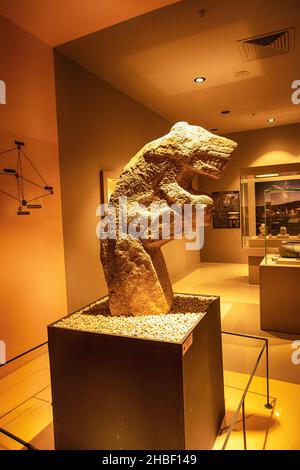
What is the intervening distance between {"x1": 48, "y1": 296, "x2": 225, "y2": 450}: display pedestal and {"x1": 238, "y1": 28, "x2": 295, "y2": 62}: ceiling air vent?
3153mm

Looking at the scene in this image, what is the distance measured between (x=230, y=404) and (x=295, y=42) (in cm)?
368

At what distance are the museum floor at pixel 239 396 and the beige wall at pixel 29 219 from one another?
0.43 m

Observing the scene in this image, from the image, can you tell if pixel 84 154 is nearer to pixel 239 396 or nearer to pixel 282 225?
pixel 282 225

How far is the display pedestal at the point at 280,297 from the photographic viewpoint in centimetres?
321

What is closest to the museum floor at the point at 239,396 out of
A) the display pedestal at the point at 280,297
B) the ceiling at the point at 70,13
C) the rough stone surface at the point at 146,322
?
the display pedestal at the point at 280,297

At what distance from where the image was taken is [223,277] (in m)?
5.96

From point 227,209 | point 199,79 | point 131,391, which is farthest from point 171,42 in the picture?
point 227,209

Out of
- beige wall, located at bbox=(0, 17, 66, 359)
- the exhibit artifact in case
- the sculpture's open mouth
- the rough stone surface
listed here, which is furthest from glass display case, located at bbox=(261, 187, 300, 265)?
beige wall, located at bbox=(0, 17, 66, 359)

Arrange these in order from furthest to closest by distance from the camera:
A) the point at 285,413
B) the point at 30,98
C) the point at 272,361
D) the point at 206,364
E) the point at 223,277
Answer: the point at 223,277 → the point at 30,98 → the point at 272,361 → the point at 285,413 → the point at 206,364

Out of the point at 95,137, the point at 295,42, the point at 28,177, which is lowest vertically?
the point at 28,177

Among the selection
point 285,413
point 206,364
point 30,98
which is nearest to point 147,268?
point 206,364

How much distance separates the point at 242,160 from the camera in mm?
7172

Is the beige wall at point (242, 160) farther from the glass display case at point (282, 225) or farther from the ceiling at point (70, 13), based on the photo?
the ceiling at point (70, 13)

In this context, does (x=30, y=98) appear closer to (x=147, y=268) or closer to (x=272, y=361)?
(x=147, y=268)
